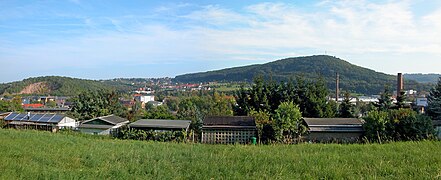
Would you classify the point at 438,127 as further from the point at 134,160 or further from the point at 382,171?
the point at 134,160

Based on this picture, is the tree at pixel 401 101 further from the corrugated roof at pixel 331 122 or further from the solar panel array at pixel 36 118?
the solar panel array at pixel 36 118

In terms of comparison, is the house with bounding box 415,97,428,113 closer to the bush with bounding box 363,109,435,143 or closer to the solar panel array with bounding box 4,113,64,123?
the bush with bounding box 363,109,435,143

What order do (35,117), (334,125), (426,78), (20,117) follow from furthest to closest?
(426,78)
(20,117)
(35,117)
(334,125)

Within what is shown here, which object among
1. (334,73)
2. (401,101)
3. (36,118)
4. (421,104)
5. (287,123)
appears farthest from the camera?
(334,73)

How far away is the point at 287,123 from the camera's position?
1742 centimetres

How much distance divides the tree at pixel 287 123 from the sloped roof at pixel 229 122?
1.91m

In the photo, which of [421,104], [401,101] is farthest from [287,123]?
[421,104]

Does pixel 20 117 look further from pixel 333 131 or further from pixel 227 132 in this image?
pixel 333 131

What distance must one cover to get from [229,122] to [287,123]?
3678 mm

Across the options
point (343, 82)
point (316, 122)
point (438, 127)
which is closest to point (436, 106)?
point (438, 127)

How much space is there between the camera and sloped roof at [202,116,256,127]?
1906 centimetres

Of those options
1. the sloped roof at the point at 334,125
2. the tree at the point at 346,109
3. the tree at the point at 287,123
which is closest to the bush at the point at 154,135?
the tree at the point at 287,123

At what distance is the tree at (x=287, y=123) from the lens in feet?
57.1

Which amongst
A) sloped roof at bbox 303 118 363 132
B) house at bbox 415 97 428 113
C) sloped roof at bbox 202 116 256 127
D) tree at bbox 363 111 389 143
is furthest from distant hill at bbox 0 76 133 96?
tree at bbox 363 111 389 143
